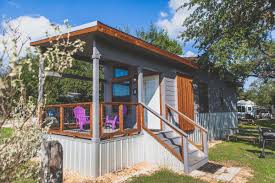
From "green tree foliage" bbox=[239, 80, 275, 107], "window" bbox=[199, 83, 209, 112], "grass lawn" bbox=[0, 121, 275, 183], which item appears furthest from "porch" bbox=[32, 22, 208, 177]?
"green tree foliage" bbox=[239, 80, 275, 107]

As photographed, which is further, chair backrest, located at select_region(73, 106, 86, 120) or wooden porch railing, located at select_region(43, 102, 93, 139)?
chair backrest, located at select_region(73, 106, 86, 120)

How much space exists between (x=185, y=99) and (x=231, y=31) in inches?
134

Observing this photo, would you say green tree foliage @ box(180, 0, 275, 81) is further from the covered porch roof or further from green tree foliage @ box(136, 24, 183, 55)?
green tree foliage @ box(136, 24, 183, 55)

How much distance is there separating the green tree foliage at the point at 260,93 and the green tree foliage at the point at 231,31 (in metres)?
24.5

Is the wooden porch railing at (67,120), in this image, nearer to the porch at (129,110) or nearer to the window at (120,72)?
the porch at (129,110)

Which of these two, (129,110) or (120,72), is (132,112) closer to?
(129,110)

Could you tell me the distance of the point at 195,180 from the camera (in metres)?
5.66

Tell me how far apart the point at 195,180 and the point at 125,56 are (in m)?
3.85

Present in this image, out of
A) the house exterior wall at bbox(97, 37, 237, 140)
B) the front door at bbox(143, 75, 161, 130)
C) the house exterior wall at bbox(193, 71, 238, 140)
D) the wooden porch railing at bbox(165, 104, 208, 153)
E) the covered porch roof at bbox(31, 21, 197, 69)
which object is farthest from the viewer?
the house exterior wall at bbox(193, 71, 238, 140)

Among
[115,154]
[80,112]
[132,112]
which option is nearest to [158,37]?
[132,112]

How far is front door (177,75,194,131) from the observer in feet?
32.0

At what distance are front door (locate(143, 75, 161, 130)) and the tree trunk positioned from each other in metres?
6.71

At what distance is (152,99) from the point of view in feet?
29.9

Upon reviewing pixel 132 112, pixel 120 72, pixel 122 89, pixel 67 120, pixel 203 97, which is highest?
pixel 120 72
